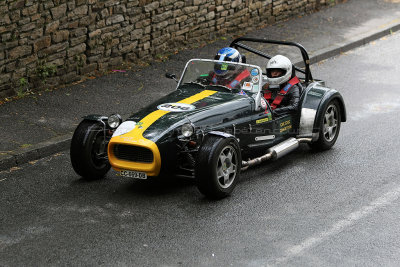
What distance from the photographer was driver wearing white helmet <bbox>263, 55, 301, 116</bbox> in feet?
33.2

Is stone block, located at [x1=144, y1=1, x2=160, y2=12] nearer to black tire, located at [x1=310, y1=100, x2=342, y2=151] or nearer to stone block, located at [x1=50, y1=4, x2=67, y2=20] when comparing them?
stone block, located at [x1=50, y1=4, x2=67, y2=20]

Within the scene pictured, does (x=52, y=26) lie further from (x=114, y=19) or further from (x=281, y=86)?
(x=281, y=86)

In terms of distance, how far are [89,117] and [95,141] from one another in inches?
13.0

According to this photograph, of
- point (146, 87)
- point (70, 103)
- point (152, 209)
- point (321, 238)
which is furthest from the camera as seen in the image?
point (146, 87)

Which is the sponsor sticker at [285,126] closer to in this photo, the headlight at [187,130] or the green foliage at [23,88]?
the headlight at [187,130]

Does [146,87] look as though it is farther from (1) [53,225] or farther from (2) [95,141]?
(1) [53,225]

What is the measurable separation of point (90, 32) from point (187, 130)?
554 centimetres

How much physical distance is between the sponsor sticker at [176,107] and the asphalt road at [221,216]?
0.92 meters

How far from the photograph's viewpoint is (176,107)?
9102 mm

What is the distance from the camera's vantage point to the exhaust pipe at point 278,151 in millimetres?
9258

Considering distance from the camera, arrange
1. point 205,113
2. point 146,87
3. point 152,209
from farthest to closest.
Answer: point 146,87
point 205,113
point 152,209

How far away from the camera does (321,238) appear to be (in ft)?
25.0

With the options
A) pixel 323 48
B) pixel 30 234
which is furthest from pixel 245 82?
pixel 323 48

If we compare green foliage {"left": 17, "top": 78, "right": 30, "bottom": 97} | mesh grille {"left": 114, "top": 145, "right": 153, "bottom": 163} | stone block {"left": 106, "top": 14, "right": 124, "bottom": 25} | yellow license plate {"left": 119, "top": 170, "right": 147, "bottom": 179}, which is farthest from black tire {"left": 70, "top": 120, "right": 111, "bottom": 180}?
stone block {"left": 106, "top": 14, "right": 124, "bottom": 25}
